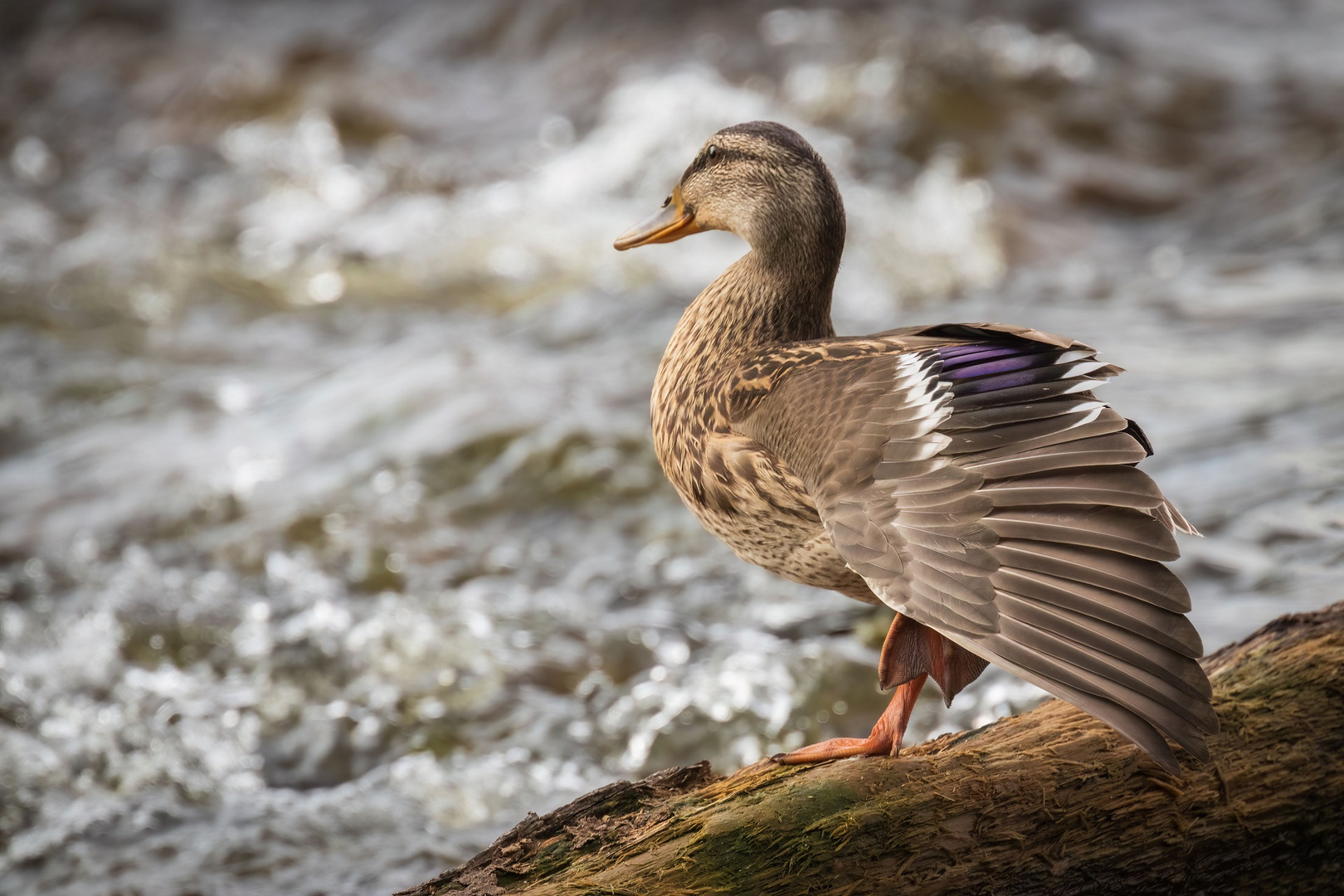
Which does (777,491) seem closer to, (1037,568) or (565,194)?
(1037,568)

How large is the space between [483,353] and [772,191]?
14.3ft

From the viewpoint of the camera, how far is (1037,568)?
7.39ft

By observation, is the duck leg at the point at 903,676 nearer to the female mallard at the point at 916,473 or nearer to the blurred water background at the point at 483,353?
the female mallard at the point at 916,473

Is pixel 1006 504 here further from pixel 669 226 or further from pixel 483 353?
pixel 483 353

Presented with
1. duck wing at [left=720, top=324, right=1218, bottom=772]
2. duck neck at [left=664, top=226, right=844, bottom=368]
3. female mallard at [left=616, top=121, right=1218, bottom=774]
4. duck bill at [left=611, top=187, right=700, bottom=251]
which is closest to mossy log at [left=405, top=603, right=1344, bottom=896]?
female mallard at [left=616, top=121, right=1218, bottom=774]

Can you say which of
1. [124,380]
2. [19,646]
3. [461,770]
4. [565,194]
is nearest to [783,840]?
[461,770]

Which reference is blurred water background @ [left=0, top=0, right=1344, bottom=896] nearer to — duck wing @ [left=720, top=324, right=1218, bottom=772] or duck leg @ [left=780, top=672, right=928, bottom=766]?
duck leg @ [left=780, top=672, right=928, bottom=766]

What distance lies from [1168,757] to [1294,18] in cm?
1280

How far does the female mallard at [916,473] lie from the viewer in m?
2.13

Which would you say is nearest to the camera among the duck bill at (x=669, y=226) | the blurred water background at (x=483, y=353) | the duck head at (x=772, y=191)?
the duck head at (x=772, y=191)

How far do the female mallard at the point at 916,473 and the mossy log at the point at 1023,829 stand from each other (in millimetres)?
237

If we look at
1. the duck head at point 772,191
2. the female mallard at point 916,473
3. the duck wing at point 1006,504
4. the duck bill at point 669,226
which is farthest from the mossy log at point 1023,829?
the duck bill at point 669,226

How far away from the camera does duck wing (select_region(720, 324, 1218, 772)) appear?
6.84 feet

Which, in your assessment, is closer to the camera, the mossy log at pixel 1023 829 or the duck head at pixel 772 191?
the mossy log at pixel 1023 829
